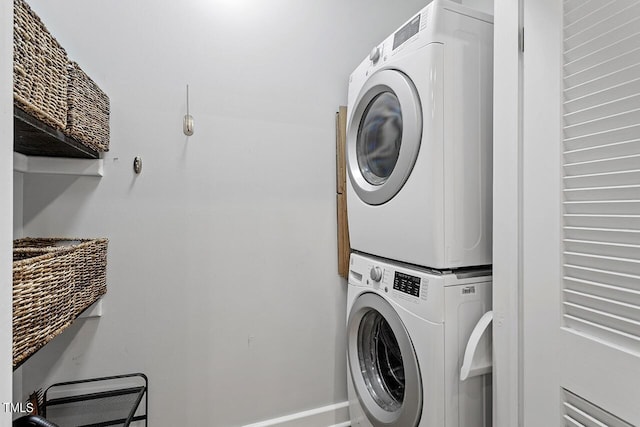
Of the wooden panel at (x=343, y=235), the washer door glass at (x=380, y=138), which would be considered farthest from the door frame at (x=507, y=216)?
the wooden panel at (x=343, y=235)

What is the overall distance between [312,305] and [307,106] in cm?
100

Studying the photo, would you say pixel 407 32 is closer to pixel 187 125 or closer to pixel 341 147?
pixel 341 147

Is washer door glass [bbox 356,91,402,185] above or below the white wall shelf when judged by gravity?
above

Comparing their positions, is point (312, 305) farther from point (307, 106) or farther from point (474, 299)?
point (307, 106)

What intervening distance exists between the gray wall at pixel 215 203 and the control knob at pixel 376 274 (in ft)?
1.45

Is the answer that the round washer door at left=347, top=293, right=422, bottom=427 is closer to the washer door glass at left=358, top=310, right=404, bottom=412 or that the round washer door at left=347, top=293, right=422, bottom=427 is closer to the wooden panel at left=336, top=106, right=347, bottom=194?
the washer door glass at left=358, top=310, right=404, bottom=412

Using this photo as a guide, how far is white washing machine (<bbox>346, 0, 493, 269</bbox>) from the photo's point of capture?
1.12m

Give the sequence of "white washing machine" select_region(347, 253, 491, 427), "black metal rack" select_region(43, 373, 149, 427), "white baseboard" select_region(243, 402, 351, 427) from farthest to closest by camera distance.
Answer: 1. "white baseboard" select_region(243, 402, 351, 427)
2. "black metal rack" select_region(43, 373, 149, 427)
3. "white washing machine" select_region(347, 253, 491, 427)

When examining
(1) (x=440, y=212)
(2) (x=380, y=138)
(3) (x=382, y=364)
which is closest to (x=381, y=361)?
(3) (x=382, y=364)

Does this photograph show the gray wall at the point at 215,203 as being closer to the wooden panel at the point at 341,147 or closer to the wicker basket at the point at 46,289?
the wooden panel at the point at 341,147

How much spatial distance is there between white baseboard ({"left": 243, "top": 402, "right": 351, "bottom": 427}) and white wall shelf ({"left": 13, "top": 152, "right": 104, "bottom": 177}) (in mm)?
1328

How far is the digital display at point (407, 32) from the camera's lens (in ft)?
3.90

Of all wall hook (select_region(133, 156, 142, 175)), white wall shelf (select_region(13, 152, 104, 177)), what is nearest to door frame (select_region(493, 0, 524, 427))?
wall hook (select_region(133, 156, 142, 175))

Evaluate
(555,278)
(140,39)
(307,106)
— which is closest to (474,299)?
(555,278)
